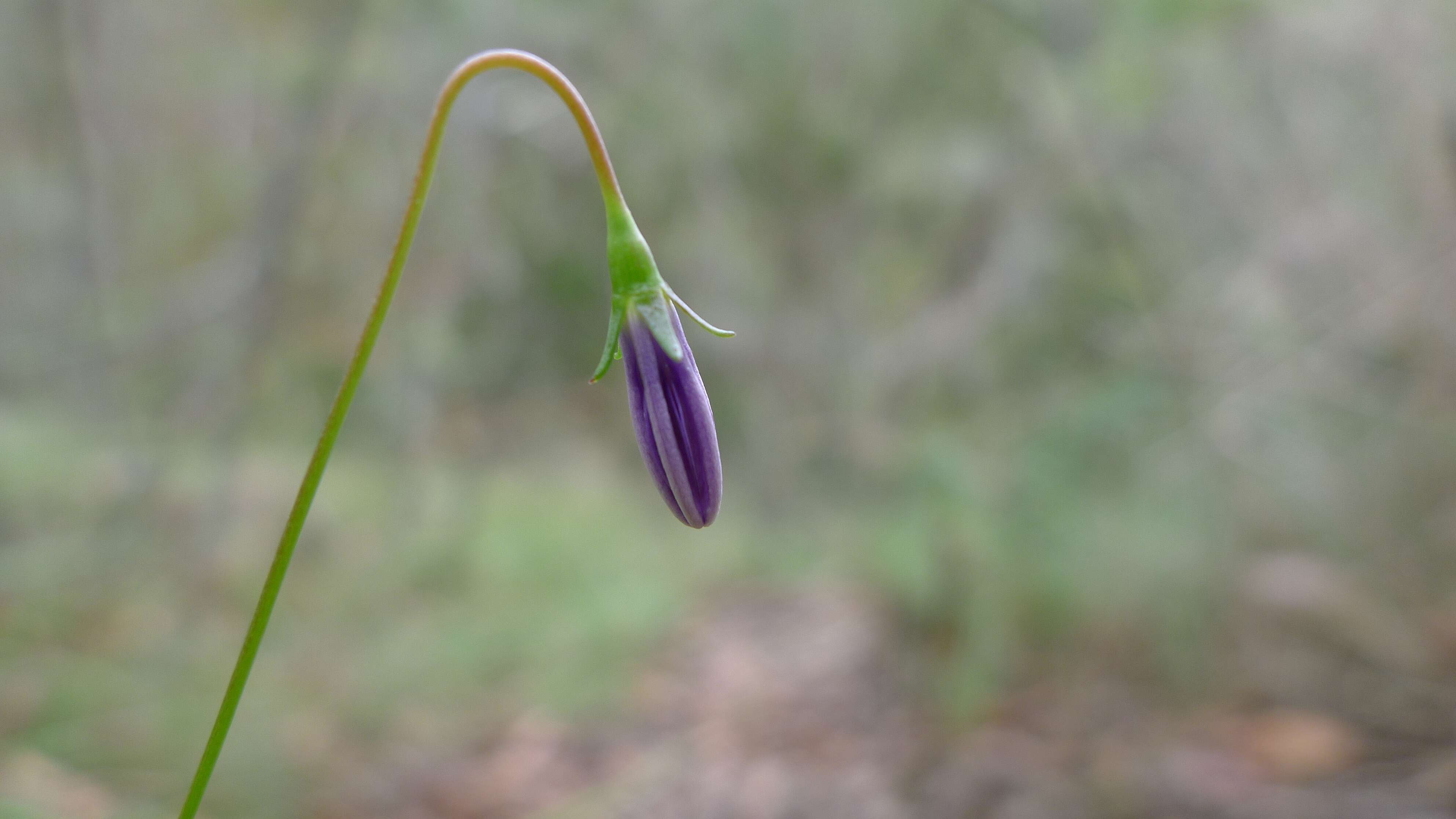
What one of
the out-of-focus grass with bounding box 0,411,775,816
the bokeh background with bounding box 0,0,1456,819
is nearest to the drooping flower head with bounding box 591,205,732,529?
the bokeh background with bounding box 0,0,1456,819

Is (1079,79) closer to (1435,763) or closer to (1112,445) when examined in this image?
(1112,445)

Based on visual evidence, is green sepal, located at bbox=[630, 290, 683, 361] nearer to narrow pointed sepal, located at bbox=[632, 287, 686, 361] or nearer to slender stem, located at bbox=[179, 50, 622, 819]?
narrow pointed sepal, located at bbox=[632, 287, 686, 361]

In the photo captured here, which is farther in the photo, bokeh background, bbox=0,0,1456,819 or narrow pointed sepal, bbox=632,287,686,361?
bokeh background, bbox=0,0,1456,819

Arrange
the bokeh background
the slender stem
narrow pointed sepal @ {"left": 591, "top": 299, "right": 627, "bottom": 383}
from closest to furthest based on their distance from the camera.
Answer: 1. the slender stem
2. narrow pointed sepal @ {"left": 591, "top": 299, "right": 627, "bottom": 383}
3. the bokeh background

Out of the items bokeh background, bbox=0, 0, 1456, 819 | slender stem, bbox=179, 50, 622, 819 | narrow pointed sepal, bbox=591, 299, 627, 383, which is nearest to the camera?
slender stem, bbox=179, 50, 622, 819

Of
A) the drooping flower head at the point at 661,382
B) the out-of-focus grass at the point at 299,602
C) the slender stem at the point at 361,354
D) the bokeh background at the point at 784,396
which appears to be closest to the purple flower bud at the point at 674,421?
the drooping flower head at the point at 661,382

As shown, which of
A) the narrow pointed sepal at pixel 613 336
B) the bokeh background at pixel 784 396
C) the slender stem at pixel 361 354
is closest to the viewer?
the slender stem at pixel 361 354

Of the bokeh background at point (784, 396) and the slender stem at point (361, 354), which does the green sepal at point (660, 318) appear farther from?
the bokeh background at point (784, 396)
